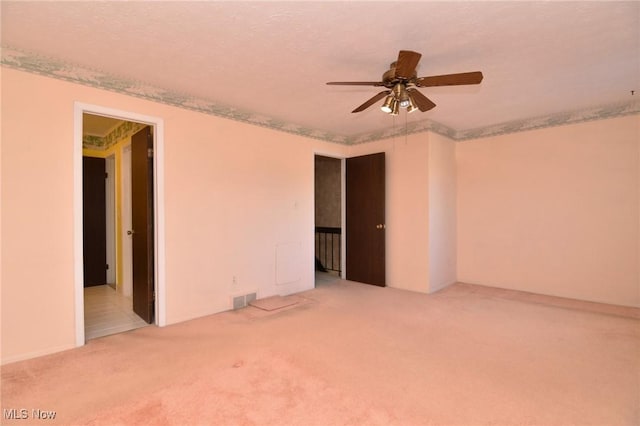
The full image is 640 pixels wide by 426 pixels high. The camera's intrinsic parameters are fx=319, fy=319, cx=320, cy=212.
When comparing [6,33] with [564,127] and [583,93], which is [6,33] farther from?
[564,127]

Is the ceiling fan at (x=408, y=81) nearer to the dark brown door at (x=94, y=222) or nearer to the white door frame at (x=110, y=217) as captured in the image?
the white door frame at (x=110, y=217)

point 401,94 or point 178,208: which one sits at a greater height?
point 401,94

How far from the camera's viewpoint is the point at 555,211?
4.43 m

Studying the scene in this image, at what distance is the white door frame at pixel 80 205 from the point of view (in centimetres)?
286

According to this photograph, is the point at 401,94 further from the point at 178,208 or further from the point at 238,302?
the point at 238,302

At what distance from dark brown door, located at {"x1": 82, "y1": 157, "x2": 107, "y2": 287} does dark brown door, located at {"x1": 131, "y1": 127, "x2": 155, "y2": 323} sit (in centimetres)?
179

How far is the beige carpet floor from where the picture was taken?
1920mm

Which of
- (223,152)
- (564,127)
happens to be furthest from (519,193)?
(223,152)

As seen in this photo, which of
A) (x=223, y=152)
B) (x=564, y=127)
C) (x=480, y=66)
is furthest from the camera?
(x=564, y=127)

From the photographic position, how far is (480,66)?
9.36ft

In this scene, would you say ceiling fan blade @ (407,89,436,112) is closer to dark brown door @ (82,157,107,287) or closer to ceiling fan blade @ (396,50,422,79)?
ceiling fan blade @ (396,50,422,79)

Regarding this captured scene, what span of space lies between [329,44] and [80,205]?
2.59 m

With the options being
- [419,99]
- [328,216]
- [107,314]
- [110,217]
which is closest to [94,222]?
[110,217]

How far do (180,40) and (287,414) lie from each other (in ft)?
8.85
